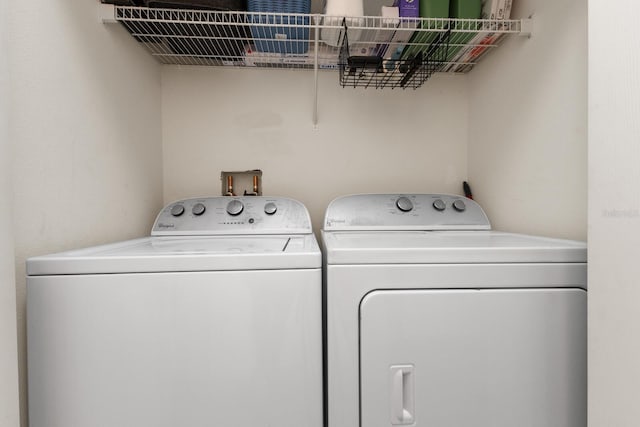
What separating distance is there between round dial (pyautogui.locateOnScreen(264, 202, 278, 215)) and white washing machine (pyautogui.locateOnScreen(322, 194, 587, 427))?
2.21 ft

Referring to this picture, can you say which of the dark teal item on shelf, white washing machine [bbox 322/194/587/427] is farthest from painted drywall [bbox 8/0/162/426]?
the dark teal item on shelf

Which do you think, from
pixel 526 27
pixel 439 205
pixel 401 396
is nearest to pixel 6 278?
pixel 401 396

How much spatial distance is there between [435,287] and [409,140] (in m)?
1.09

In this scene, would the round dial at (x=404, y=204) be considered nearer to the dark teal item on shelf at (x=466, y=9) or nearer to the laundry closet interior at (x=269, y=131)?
the laundry closet interior at (x=269, y=131)

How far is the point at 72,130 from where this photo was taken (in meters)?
0.95

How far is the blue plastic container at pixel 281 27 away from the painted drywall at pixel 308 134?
0.25 metres

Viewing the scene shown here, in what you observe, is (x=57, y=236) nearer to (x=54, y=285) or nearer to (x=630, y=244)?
(x=54, y=285)

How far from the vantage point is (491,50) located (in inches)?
57.6

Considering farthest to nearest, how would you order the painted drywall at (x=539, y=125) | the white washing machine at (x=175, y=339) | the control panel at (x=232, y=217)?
the control panel at (x=232, y=217) → the painted drywall at (x=539, y=125) → the white washing machine at (x=175, y=339)

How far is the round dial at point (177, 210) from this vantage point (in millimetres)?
1387

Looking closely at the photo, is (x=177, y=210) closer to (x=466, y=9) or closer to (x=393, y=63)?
(x=393, y=63)

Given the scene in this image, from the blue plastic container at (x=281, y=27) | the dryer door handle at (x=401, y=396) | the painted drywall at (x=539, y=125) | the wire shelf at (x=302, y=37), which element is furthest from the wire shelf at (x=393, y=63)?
the dryer door handle at (x=401, y=396)

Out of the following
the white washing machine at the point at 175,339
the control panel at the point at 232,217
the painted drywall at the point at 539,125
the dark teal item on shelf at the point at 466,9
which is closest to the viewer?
the white washing machine at the point at 175,339

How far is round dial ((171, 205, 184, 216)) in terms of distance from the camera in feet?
4.55
